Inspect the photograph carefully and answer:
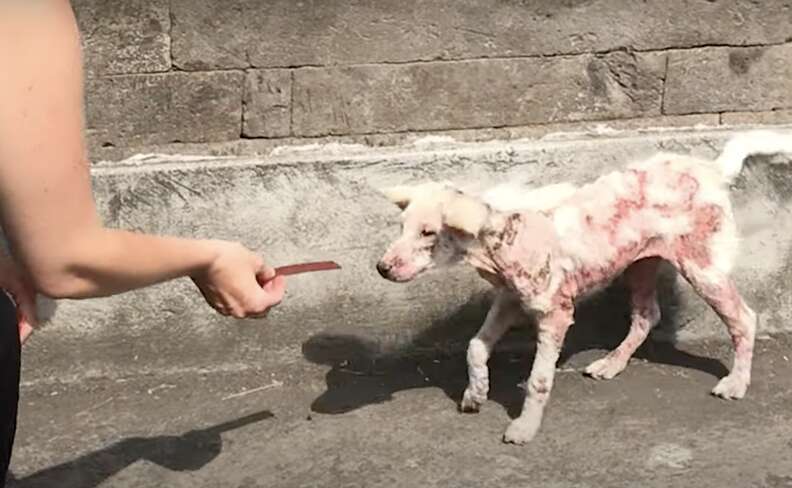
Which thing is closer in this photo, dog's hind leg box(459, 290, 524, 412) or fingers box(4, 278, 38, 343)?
fingers box(4, 278, 38, 343)

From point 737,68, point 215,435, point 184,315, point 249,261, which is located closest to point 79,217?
point 249,261

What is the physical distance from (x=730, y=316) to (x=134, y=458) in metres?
2.00

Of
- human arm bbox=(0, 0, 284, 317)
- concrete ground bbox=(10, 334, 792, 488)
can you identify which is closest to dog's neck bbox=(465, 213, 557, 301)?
concrete ground bbox=(10, 334, 792, 488)

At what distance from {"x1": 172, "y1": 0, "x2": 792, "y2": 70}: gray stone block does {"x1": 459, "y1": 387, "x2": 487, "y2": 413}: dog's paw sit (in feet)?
4.08

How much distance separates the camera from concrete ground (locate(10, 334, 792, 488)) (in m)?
3.60

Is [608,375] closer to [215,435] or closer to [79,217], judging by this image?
[215,435]

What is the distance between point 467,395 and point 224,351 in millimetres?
928

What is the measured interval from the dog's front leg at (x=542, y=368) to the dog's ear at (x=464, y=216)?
1.36 ft

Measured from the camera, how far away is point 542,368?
3797 mm

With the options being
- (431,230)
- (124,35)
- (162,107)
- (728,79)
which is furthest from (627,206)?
(124,35)

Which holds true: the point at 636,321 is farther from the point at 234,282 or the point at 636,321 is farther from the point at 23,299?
the point at 23,299

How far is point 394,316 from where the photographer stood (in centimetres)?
436

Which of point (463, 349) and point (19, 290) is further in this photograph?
point (463, 349)

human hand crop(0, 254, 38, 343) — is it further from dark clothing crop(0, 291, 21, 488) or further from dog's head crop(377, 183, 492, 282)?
dog's head crop(377, 183, 492, 282)
